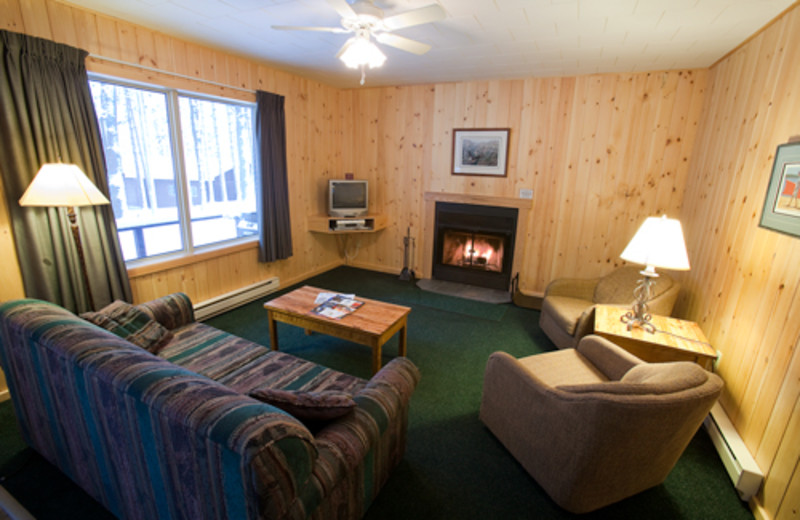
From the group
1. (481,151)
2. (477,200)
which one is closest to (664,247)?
(477,200)

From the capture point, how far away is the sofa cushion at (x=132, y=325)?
2.04 m

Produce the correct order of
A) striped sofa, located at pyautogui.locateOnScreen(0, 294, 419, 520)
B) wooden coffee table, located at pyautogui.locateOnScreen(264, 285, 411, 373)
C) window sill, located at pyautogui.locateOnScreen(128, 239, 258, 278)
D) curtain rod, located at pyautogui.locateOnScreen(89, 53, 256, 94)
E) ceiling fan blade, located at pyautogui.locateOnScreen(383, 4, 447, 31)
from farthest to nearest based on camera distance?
window sill, located at pyautogui.locateOnScreen(128, 239, 258, 278) → curtain rod, located at pyautogui.locateOnScreen(89, 53, 256, 94) → wooden coffee table, located at pyautogui.locateOnScreen(264, 285, 411, 373) → ceiling fan blade, located at pyautogui.locateOnScreen(383, 4, 447, 31) → striped sofa, located at pyautogui.locateOnScreen(0, 294, 419, 520)

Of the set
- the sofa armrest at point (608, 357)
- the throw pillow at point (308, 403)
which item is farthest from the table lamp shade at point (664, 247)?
the throw pillow at point (308, 403)

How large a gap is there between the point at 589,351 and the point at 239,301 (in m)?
3.26

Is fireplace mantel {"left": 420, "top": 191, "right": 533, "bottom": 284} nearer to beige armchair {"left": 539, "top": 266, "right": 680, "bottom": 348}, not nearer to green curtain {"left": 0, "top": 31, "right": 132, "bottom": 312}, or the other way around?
beige armchair {"left": 539, "top": 266, "right": 680, "bottom": 348}

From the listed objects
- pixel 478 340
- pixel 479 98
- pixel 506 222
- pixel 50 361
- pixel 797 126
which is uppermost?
pixel 479 98

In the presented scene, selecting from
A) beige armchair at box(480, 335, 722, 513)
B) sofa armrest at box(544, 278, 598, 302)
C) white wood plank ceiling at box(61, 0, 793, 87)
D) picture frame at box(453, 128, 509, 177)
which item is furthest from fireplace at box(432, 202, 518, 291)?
beige armchair at box(480, 335, 722, 513)

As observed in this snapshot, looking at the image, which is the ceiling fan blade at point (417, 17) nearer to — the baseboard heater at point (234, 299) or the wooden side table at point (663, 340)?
the wooden side table at point (663, 340)

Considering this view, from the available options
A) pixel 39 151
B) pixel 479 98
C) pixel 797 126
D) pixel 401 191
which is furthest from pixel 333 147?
pixel 797 126

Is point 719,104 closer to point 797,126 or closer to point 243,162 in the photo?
point 797,126

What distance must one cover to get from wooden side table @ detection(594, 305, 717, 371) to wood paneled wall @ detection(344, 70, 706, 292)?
1.67 meters

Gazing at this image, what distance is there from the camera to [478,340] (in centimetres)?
329

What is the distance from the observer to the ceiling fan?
6.00 ft

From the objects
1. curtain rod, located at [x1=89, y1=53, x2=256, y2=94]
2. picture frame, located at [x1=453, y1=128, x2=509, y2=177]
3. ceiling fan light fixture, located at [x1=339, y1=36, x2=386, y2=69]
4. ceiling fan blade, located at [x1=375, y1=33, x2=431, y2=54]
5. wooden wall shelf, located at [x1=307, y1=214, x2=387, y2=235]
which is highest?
ceiling fan blade, located at [x1=375, y1=33, x2=431, y2=54]
